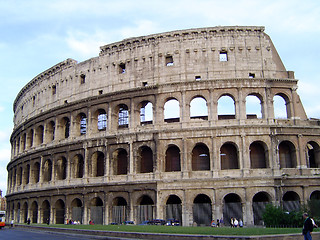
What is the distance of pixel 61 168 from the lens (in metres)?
34.5

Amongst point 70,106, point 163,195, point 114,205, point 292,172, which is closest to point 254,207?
point 292,172

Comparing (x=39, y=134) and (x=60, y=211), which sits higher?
(x=39, y=134)

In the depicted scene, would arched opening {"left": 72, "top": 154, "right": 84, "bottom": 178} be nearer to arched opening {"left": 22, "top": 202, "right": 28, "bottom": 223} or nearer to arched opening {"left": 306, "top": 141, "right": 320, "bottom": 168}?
arched opening {"left": 22, "top": 202, "right": 28, "bottom": 223}

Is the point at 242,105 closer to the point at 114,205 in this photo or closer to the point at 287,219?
the point at 287,219

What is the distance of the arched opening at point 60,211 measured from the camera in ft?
107

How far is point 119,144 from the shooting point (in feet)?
97.5

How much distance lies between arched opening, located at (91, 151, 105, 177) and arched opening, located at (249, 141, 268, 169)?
42.5 feet

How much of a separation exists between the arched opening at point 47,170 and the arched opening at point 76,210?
5574 mm

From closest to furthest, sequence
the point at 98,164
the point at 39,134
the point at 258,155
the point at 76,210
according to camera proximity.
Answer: the point at 258,155, the point at 76,210, the point at 98,164, the point at 39,134

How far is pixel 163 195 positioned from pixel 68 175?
1010cm

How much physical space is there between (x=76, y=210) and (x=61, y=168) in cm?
525

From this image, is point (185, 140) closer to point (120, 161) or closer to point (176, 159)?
point (176, 159)

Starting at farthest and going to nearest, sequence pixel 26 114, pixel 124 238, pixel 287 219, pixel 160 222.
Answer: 1. pixel 26 114
2. pixel 160 222
3. pixel 287 219
4. pixel 124 238

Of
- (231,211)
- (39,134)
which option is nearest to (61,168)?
(39,134)
